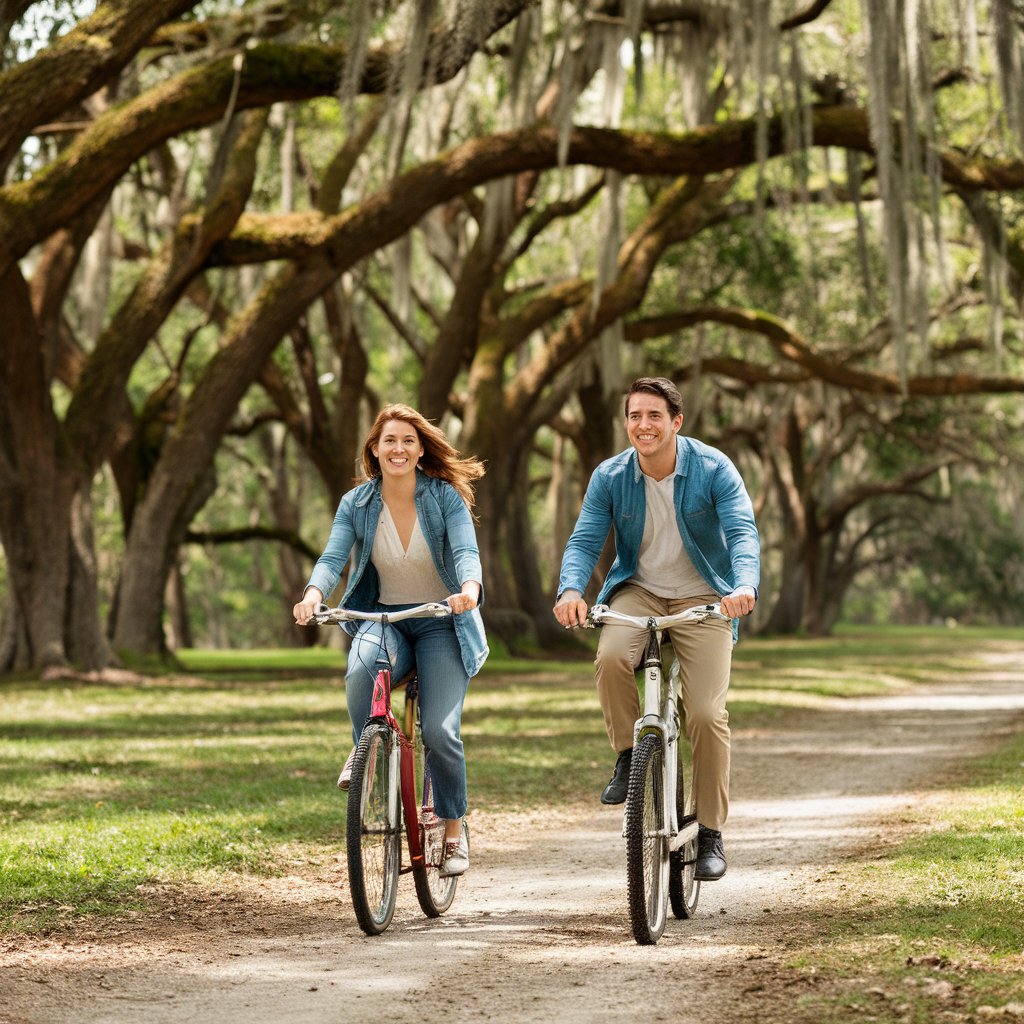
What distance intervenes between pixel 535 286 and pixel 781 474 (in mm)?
15727

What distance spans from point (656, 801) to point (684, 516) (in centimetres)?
101

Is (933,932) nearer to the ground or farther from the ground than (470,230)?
nearer to the ground

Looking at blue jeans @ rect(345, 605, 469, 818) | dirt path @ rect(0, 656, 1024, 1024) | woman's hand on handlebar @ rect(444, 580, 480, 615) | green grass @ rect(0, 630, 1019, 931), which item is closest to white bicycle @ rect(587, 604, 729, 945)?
dirt path @ rect(0, 656, 1024, 1024)

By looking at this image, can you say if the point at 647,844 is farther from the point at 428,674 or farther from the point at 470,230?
the point at 470,230

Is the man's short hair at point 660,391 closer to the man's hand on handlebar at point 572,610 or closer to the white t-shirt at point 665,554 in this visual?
the white t-shirt at point 665,554

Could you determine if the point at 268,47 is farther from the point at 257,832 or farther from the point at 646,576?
the point at 646,576

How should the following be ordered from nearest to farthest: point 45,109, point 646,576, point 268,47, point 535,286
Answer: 1. point 646,576
2. point 45,109
3. point 268,47
4. point 535,286

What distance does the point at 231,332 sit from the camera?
1953 cm

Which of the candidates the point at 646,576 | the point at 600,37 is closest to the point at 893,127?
the point at 600,37

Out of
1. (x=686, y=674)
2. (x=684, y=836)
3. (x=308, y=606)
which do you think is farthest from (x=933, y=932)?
(x=308, y=606)

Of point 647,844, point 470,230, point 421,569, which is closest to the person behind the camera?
point 647,844

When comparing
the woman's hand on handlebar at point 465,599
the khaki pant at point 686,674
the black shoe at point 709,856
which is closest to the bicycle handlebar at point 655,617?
the khaki pant at point 686,674

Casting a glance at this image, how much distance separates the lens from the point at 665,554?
20.5 ft

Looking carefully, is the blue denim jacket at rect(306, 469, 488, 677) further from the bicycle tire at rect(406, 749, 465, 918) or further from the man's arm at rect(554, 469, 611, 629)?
the bicycle tire at rect(406, 749, 465, 918)
